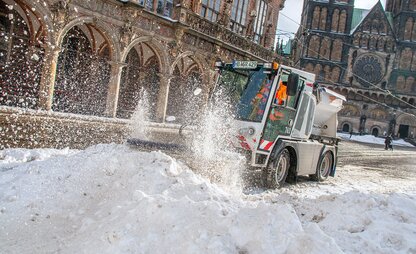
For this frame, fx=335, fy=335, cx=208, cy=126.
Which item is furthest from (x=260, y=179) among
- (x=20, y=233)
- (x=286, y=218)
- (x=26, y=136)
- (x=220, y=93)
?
(x=26, y=136)

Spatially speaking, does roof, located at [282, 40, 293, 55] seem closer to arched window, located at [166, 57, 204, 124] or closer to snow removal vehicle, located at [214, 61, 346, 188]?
arched window, located at [166, 57, 204, 124]

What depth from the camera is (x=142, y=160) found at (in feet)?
17.3

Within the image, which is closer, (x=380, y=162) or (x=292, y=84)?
(x=292, y=84)

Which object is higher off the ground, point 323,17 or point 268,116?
point 323,17

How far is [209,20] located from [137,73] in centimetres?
598

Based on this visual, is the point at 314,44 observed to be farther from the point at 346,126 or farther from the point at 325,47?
the point at 346,126

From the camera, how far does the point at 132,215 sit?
352cm

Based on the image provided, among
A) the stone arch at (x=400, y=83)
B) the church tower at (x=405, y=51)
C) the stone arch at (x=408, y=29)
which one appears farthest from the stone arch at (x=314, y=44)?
the stone arch at (x=408, y=29)

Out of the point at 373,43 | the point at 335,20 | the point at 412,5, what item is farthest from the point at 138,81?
the point at 412,5

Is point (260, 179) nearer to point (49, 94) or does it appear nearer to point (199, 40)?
point (49, 94)

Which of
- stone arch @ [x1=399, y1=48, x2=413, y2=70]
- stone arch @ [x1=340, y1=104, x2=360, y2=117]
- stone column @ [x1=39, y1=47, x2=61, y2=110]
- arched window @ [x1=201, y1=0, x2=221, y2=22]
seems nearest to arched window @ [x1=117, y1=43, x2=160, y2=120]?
arched window @ [x1=201, y1=0, x2=221, y2=22]

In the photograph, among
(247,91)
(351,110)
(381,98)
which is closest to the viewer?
(247,91)

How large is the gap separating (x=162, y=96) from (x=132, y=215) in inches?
710

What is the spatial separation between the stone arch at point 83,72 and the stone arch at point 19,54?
1397mm
